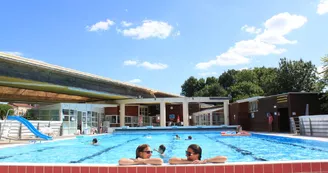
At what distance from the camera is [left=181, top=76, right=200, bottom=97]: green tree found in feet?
211

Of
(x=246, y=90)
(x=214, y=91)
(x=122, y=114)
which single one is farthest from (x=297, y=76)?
(x=122, y=114)

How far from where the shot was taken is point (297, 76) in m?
38.0

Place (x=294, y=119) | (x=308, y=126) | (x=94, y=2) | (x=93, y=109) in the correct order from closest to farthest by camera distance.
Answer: (x=308, y=126)
(x=94, y=2)
(x=294, y=119)
(x=93, y=109)

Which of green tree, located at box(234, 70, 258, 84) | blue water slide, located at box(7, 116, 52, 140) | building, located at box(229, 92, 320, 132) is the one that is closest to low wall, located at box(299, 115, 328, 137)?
building, located at box(229, 92, 320, 132)

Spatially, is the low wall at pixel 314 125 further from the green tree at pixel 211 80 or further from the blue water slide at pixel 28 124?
the green tree at pixel 211 80

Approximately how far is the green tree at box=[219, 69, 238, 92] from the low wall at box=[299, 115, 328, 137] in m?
44.9

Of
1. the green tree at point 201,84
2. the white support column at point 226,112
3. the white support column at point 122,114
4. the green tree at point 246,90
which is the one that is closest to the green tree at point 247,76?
the green tree at point 246,90

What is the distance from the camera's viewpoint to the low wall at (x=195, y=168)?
3967 mm

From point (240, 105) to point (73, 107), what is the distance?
14.6 meters

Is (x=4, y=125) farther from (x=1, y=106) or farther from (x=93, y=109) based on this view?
(x=1, y=106)

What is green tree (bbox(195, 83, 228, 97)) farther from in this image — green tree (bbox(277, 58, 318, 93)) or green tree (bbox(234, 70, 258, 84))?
green tree (bbox(277, 58, 318, 93))

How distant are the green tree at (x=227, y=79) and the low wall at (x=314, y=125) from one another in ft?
147

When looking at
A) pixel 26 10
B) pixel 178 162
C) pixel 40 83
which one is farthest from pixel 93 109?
pixel 178 162

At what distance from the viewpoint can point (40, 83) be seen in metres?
20.3
